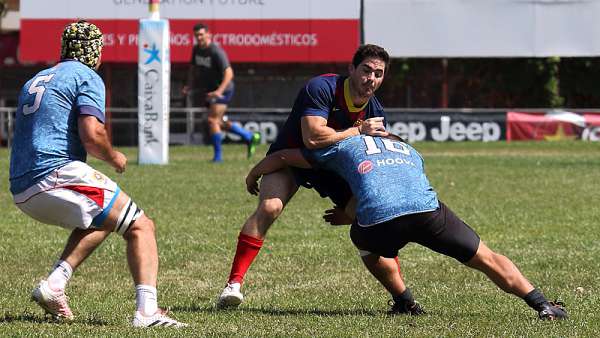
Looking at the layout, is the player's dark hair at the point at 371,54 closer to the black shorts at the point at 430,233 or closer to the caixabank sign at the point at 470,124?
the black shorts at the point at 430,233

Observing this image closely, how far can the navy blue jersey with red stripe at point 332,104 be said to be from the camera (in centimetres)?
775

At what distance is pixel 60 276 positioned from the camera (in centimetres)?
725

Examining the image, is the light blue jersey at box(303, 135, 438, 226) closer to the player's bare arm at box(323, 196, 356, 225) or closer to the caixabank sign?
the player's bare arm at box(323, 196, 356, 225)

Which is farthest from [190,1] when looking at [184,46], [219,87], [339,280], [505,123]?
[339,280]

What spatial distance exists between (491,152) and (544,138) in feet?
14.8

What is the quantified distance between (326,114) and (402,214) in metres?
0.87

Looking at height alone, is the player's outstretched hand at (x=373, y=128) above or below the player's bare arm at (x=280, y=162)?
above

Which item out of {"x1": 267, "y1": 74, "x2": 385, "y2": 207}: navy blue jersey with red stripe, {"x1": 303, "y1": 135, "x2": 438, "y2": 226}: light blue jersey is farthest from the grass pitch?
{"x1": 267, "y1": 74, "x2": 385, "y2": 207}: navy blue jersey with red stripe

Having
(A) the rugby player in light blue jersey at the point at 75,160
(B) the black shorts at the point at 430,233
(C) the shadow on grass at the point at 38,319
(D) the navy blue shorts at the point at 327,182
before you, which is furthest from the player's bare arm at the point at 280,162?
(C) the shadow on grass at the point at 38,319

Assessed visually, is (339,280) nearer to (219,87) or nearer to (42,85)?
(42,85)

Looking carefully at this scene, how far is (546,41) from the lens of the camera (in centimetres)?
3306

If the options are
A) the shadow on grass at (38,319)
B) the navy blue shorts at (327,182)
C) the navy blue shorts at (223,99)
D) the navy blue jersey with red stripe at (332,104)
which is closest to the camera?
the shadow on grass at (38,319)

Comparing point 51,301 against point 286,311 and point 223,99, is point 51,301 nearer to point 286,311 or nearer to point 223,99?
point 286,311

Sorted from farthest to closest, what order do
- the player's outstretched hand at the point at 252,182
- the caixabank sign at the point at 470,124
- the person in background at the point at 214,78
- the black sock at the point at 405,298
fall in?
the caixabank sign at the point at 470,124, the person in background at the point at 214,78, the player's outstretched hand at the point at 252,182, the black sock at the point at 405,298
